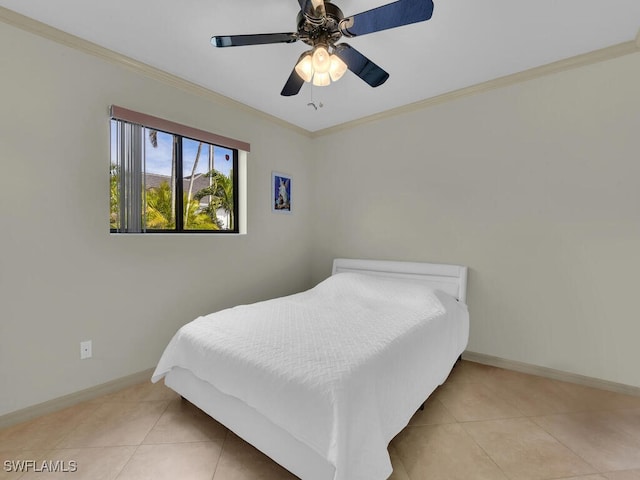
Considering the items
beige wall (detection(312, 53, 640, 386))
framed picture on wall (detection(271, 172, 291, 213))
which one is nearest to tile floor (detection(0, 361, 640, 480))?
beige wall (detection(312, 53, 640, 386))

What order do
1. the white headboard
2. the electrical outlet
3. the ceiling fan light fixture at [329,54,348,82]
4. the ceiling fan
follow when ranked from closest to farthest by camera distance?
the ceiling fan, the ceiling fan light fixture at [329,54,348,82], the electrical outlet, the white headboard

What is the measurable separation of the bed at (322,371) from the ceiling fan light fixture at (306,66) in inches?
60.1

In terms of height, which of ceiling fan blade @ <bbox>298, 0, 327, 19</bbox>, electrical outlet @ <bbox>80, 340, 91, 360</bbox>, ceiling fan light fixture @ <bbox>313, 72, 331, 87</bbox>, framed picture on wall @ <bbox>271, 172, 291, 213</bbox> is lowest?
electrical outlet @ <bbox>80, 340, 91, 360</bbox>

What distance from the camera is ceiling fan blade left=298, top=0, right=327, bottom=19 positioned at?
140 cm

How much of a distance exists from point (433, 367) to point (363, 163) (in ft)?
→ 7.60

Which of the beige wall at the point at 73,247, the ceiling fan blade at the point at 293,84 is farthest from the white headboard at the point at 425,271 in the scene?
the ceiling fan blade at the point at 293,84

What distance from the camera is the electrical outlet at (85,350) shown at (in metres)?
2.11

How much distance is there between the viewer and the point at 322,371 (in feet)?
4.56

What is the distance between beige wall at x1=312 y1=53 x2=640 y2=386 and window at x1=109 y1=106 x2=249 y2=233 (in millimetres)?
1648

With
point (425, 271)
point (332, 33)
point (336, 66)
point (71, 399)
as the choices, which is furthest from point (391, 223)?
point (71, 399)

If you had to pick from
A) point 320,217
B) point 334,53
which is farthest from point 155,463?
point 320,217

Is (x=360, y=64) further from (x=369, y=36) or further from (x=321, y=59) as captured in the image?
(x=369, y=36)

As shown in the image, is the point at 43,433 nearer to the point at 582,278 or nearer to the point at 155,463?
the point at 155,463

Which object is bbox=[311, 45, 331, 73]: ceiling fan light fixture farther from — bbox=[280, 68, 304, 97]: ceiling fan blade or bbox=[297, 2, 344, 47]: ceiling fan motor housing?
bbox=[280, 68, 304, 97]: ceiling fan blade
